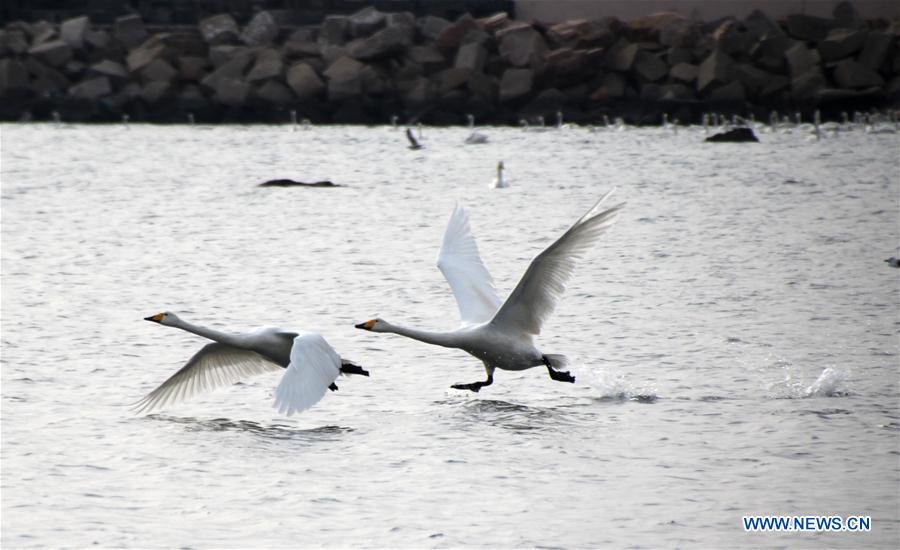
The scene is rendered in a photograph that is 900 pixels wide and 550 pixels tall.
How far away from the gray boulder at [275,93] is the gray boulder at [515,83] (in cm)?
711

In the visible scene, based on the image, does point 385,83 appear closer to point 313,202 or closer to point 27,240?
point 313,202

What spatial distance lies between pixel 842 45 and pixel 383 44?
45.8 ft

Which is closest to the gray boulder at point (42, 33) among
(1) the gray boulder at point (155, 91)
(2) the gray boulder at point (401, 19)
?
(1) the gray boulder at point (155, 91)

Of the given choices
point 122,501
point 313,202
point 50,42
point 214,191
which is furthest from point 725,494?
point 50,42

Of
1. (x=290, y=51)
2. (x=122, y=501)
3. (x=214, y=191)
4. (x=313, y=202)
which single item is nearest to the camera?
(x=122, y=501)

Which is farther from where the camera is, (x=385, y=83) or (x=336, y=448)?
(x=385, y=83)

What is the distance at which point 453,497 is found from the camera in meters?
9.71

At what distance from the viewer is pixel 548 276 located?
1159 cm

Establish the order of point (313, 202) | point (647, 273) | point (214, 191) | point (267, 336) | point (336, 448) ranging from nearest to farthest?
point (336, 448), point (267, 336), point (647, 273), point (313, 202), point (214, 191)

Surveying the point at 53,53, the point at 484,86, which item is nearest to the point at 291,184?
the point at 484,86

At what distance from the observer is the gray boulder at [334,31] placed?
5203 cm

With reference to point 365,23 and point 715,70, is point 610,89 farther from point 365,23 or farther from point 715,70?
point 365,23

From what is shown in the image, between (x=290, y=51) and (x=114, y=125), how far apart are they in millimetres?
6421

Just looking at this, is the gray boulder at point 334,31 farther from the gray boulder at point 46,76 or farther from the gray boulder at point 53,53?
the gray boulder at point 46,76
